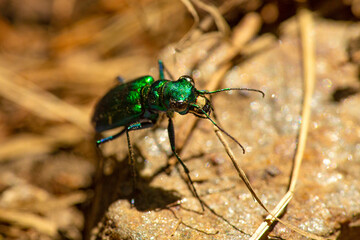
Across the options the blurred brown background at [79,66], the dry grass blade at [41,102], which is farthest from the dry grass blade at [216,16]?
the dry grass blade at [41,102]

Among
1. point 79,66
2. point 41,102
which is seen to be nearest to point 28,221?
point 41,102

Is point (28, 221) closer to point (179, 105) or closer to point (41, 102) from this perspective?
point (41, 102)

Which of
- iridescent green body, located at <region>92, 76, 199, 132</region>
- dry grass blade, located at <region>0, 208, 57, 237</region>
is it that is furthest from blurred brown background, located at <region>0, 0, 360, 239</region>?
iridescent green body, located at <region>92, 76, 199, 132</region>

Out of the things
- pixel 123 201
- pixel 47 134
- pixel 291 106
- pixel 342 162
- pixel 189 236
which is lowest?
pixel 189 236

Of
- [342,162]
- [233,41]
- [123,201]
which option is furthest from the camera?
[233,41]

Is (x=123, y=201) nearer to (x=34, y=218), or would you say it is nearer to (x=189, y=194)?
(x=189, y=194)

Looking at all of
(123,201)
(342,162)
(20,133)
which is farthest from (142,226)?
(20,133)

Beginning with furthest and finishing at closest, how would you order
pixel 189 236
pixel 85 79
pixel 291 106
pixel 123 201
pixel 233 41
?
pixel 85 79
pixel 233 41
pixel 291 106
pixel 123 201
pixel 189 236

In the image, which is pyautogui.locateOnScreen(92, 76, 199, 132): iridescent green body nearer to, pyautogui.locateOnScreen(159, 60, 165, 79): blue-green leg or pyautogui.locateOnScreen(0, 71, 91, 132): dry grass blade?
pyautogui.locateOnScreen(159, 60, 165, 79): blue-green leg
